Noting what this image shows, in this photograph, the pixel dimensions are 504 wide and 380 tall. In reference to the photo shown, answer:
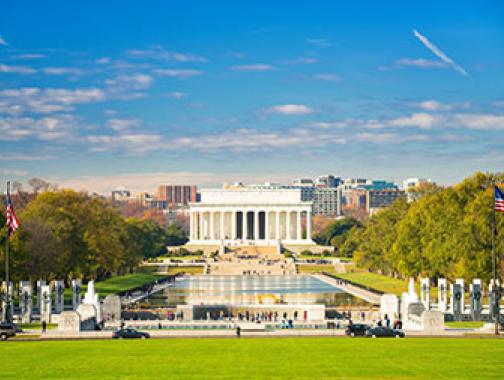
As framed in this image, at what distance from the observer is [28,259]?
73.9m

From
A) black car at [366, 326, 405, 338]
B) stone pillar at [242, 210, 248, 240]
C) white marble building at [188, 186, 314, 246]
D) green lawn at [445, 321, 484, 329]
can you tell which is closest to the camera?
black car at [366, 326, 405, 338]

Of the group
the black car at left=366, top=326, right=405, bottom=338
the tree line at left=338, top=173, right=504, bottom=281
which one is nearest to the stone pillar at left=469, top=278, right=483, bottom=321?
the tree line at left=338, top=173, right=504, bottom=281

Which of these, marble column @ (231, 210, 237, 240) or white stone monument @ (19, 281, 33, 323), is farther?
marble column @ (231, 210, 237, 240)

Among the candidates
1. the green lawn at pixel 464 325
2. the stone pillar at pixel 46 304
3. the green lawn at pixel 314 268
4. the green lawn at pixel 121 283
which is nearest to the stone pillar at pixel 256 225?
the green lawn at pixel 314 268

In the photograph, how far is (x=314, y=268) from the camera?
129000mm

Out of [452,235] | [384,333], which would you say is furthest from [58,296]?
[452,235]

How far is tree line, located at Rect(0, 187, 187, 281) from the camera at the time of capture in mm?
73562

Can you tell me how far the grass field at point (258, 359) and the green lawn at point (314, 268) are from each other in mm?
83307

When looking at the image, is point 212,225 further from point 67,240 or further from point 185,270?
point 67,240

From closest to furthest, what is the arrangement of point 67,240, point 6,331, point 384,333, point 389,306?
point 384,333
point 6,331
point 389,306
point 67,240

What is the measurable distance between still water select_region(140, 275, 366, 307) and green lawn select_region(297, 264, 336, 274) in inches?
591

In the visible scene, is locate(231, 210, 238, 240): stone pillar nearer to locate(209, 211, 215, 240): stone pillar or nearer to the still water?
locate(209, 211, 215, 240): stone pillar

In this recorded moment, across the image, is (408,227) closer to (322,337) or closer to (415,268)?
(415,268)

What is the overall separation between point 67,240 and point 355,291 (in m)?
24.6
